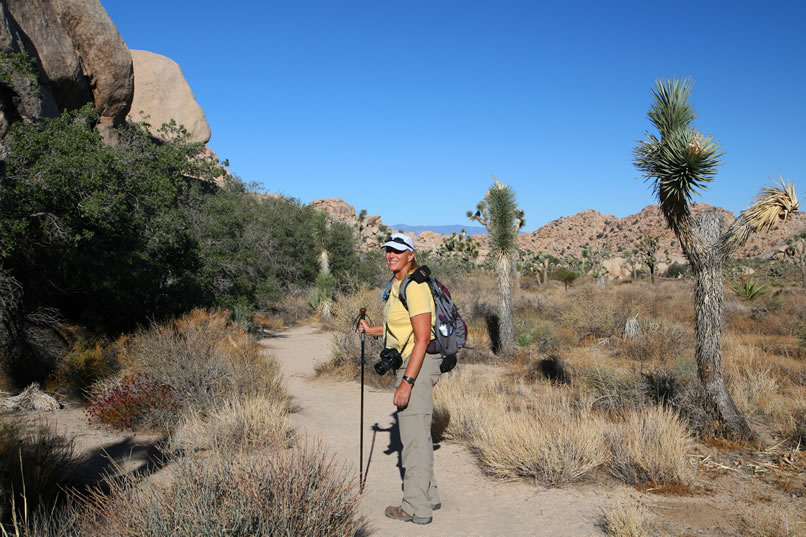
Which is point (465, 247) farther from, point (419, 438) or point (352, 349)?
point (419, 438)

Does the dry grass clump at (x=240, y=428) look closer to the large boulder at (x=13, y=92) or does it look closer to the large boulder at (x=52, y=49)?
the large boulder at (x=13, y=92)

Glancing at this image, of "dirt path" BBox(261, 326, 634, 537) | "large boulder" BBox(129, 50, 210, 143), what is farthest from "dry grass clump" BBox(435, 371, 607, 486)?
"large boulder" BBox(129, 50, 210, 143)

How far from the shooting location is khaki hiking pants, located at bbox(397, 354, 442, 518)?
13.5 ft

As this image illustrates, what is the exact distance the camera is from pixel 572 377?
9.67 metres

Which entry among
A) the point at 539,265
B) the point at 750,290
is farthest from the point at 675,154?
the point at 539,265

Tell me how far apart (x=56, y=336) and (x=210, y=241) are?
270 inches

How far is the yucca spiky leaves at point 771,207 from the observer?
18.5 ft

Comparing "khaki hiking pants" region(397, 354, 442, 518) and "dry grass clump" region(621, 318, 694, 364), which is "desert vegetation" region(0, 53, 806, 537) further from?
"khaki hiking pants" region(397, 354, 442, 518)

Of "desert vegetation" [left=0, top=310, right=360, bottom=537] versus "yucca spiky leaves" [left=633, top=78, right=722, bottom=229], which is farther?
"yucca spiky leaves" [left=633, top=78, right=722, bottom=229]

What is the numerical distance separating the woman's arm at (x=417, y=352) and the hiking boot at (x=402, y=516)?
3.16ft

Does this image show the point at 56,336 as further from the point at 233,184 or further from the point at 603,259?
the point at 603,259

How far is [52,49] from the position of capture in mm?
17891

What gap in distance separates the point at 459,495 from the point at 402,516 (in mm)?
909

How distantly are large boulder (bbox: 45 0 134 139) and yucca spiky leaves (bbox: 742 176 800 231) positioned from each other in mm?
20937
